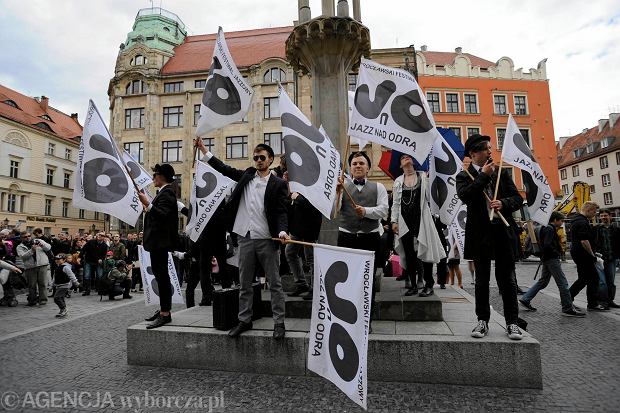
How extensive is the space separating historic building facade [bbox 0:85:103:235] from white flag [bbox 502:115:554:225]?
138 feet

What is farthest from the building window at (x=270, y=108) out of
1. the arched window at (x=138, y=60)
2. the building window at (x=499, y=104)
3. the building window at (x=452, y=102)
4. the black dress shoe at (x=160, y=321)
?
the black dress shoe at (x=160, y=321)

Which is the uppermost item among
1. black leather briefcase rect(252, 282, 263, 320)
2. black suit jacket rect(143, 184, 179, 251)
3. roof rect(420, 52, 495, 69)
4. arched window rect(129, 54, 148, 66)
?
roof rect(420, 52, 495, 69)

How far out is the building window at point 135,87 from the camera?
3862cm

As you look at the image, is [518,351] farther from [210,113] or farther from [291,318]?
[210,113]

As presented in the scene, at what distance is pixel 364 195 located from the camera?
15.5ft

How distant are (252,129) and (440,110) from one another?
18782mm

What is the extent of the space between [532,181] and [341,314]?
3469mm

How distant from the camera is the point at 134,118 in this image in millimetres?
38219

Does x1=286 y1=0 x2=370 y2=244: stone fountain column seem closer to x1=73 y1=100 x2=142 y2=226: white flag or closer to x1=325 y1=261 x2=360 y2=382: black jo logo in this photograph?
x1=73 y1=100 x2=142 y2=226: white flag

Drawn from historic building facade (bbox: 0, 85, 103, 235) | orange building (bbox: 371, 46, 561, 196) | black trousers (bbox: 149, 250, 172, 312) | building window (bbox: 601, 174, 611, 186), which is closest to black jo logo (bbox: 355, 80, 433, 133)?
black trousers (bbox: 149, 250, 172, 312)

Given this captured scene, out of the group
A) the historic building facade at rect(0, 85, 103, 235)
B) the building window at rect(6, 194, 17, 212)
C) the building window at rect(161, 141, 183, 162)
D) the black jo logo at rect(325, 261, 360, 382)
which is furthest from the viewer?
the historic building facade at rect(0, 85, 103, 235)

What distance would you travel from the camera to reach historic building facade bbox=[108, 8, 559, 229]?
36.4 metres

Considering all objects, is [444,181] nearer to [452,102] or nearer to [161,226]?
[161,226]

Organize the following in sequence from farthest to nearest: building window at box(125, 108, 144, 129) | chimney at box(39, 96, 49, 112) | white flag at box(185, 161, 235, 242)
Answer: chimney at box(39, 96, 49, 112), building window at box(125, 108, 144, 129), white flag at box(185, 161, 235, 242)
